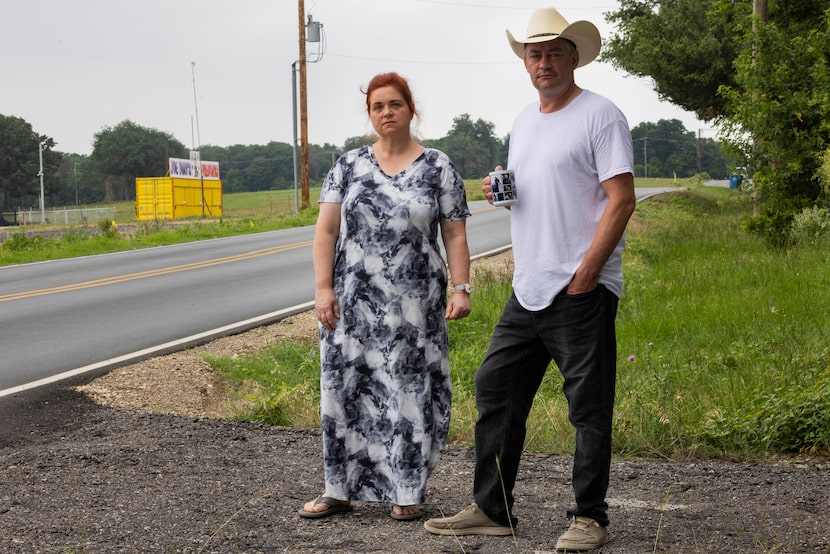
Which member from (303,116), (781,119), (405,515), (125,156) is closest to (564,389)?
(405,515)

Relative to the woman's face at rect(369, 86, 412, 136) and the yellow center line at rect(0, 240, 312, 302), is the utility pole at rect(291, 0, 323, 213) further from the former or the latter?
the woman's face at rect(369, 86, 412, 136)

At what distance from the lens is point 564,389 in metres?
4.18

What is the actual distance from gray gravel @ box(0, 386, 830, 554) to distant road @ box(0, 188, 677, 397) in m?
2.75

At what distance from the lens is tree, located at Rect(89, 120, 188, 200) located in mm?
124500

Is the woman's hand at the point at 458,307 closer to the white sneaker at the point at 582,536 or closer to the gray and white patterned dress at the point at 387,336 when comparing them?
the gray and white patterned dress at the point at 387,336

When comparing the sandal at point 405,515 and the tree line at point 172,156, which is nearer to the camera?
the sandal at point 405,515

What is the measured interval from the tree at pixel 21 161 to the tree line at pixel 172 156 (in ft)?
0.31

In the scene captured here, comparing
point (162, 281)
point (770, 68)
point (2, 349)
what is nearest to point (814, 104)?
point (770, 68)

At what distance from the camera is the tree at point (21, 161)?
Result: 99.2 meters

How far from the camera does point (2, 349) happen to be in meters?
9.86

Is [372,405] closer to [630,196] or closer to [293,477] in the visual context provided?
[293,477]

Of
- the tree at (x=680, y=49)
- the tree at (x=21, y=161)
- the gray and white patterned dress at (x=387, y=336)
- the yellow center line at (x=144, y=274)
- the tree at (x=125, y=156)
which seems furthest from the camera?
the tree at (x=125, y=156)

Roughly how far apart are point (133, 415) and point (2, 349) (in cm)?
357

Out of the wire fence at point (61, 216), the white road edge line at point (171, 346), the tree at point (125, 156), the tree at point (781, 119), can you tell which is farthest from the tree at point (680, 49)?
the tree at point (125, 156)
